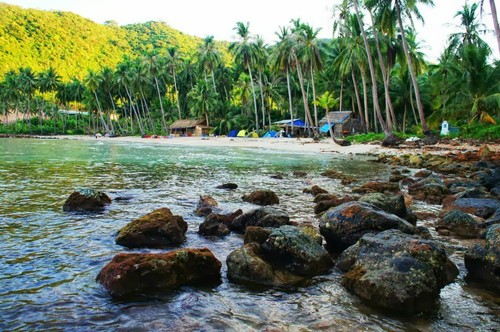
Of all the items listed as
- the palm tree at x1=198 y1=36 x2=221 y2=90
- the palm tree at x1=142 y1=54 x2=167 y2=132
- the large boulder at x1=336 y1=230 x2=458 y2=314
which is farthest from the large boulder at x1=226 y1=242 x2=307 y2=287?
the palm tree at x1=142 y1=54 x2=167 y2=132

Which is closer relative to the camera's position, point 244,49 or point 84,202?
point 84,202

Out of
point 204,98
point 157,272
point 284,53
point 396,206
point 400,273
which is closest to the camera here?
point 400,273

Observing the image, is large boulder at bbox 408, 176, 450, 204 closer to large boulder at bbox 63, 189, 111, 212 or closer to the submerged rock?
the submerged rock

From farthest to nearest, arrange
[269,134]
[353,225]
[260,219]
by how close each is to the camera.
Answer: [269,134] → [260,219] → [353,225]

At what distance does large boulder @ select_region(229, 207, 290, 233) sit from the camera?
7.10m

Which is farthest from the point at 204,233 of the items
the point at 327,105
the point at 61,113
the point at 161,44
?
the point at 161,44

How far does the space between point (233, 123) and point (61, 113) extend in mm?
49113

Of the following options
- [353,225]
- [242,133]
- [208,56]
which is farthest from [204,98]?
[353,225]

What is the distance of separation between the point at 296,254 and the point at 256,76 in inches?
2413

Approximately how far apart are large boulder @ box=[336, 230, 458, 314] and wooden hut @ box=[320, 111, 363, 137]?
46.0m

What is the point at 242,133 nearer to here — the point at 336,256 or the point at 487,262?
the point at 336,256

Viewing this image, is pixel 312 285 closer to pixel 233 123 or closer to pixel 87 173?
pixel 87 173

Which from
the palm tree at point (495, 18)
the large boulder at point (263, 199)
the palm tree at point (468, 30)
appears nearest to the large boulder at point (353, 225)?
the large boulder at point (263, 199)

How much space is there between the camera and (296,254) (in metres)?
5.20
